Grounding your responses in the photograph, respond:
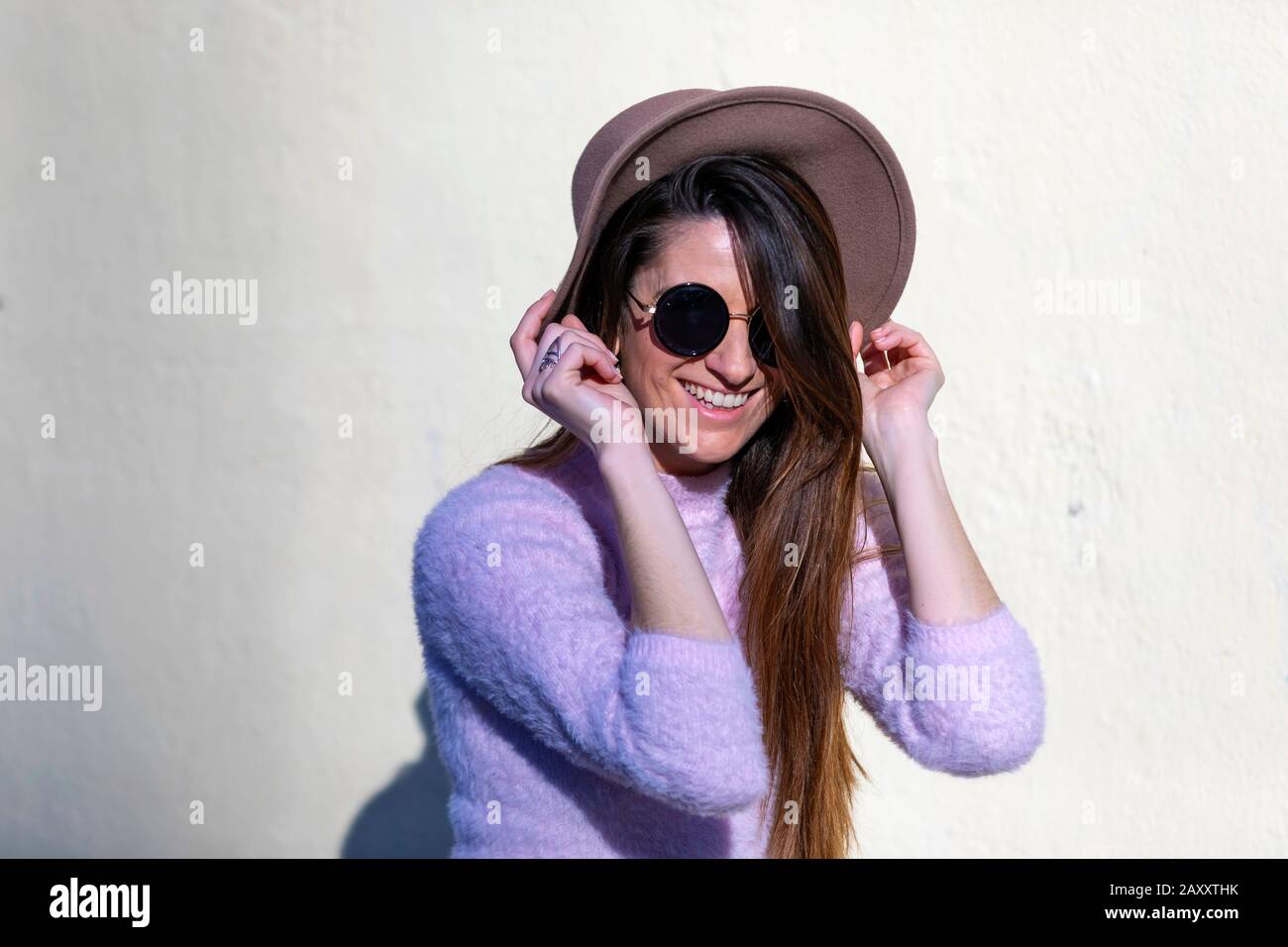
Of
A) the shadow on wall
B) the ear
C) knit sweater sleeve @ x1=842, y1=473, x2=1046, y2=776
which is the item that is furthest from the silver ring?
the shadow on wall

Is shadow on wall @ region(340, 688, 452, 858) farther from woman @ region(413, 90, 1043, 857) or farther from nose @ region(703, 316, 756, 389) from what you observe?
nose @ region(703, 316, 756, 389)

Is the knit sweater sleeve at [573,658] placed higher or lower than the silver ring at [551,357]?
lower

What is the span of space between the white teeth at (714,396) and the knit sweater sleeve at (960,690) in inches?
13.9

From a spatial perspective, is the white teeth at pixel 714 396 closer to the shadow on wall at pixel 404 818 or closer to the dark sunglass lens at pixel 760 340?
the dark sunglass lens at pixel 760 340

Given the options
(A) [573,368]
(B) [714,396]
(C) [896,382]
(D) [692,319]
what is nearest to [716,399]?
(B) [714,396]

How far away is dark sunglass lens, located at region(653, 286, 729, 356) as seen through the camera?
1.81 m

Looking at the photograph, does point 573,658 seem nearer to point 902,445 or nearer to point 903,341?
point 902,445

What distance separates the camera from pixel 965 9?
10.2 feet

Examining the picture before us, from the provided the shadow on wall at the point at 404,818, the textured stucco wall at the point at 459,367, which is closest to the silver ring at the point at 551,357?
the textured stucco wall at the point at 459,367

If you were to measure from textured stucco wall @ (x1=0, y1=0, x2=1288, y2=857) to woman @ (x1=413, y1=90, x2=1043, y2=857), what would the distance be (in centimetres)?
128

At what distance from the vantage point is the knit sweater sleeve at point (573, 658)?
158 cm

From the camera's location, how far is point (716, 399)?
188cm

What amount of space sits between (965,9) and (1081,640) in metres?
1.56

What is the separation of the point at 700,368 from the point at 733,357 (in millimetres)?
50
